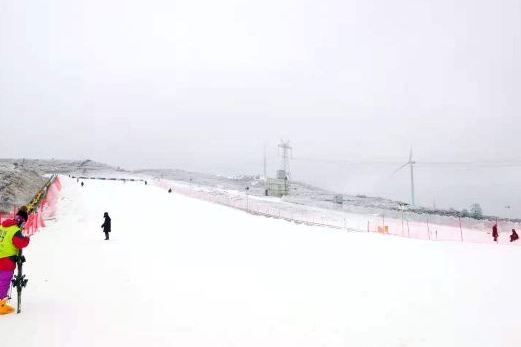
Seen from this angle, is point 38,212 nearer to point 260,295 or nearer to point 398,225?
point 260,295

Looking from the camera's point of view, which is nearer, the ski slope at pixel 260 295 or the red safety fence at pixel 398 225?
the ski slope at pixel 260 295

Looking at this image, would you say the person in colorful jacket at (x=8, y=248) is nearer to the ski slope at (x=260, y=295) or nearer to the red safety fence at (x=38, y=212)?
the ski slope at (x=260, y=295)

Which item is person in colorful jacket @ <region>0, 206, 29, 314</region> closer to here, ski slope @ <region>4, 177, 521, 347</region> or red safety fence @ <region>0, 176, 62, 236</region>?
ski slope @ <region>4, 177, 521, 347</region>

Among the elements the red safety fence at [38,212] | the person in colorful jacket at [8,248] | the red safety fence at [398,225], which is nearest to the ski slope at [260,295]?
the person in colorful jacket at [8,248]

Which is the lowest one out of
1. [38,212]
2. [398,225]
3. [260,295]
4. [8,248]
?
[398,225]

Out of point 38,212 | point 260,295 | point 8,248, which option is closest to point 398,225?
point 38,212

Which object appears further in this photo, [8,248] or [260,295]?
[260,295]

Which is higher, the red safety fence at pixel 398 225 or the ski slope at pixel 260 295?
the ski slope at pixel 260 295

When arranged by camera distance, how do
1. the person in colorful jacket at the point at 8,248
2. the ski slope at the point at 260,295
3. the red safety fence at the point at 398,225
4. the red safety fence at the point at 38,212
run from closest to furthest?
the ski slope at the point at 260,295, the person in colorful jacket at the point at 8,248, the red safety fence at the point at 38,212, the red safety fence at the point at 398,225

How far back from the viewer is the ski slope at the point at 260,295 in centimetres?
733

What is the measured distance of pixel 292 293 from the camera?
34.9ft

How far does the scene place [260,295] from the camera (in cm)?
1045

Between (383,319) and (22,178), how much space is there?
39816 millimetres

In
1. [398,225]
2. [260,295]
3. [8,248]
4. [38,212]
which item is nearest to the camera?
[8,248]
